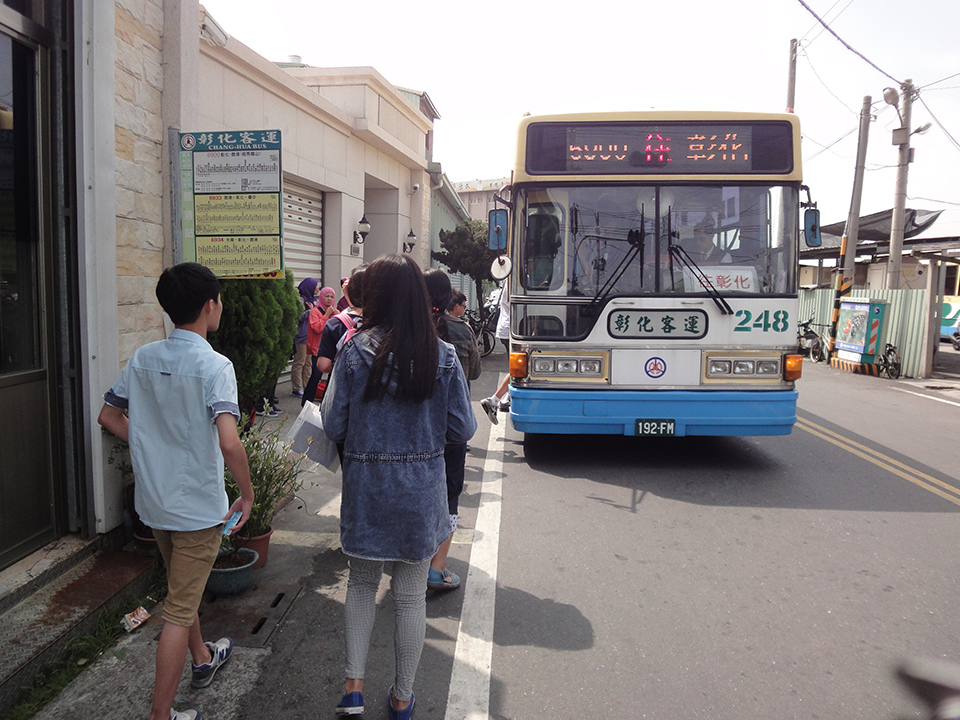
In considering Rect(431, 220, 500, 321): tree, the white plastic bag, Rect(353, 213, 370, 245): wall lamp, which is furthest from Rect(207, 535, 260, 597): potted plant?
Rect(431, 220, 500, 321): tree

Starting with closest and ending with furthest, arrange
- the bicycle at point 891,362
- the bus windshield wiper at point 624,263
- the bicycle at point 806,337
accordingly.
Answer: the bus windshield wiper at point 624,263 < the bicycle at point 891,362 < the bicycle at point 806,337

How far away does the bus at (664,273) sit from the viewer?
6047 millimetres

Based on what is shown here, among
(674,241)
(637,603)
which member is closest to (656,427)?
(674,241)

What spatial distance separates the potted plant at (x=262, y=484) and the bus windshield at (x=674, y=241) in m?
2.81

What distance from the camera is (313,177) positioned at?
1185 cm

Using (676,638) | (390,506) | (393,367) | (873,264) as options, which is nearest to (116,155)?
(393,367)

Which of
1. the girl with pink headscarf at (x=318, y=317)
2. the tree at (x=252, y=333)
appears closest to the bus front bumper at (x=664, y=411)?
the tree at (x=252, y=333)

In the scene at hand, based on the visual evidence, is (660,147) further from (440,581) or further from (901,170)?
(901,170)

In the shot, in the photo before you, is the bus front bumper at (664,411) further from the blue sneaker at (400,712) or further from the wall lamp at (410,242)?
the wall lamp at (410,242)

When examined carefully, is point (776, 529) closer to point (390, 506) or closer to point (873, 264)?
point (390, 506)

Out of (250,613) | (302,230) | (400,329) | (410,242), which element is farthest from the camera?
(410,242)

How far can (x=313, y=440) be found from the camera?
9.55ft

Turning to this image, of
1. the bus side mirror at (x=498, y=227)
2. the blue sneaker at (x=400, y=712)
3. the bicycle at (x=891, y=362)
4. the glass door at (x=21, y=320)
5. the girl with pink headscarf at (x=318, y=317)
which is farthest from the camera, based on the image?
the bicycle at (x=891, y=362)

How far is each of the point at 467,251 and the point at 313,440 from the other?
686 inches
